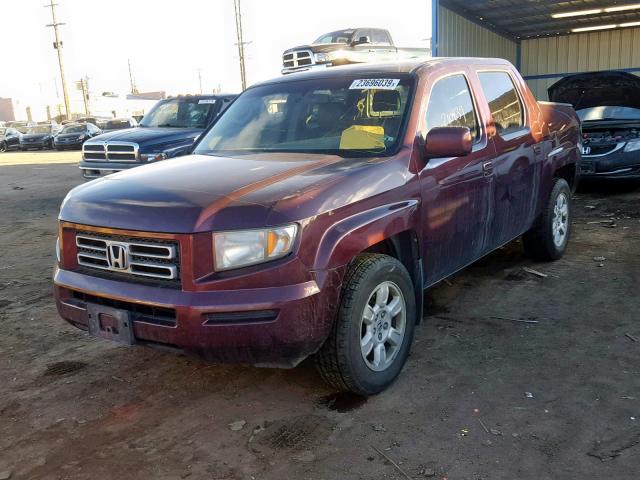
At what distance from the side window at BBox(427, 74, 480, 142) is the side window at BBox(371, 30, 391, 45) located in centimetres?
1237

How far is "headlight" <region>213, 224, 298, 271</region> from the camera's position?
9.60 ft

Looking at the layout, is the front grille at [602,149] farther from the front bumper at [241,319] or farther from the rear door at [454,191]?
the front bumper at [241,319]

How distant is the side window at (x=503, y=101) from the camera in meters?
4.72

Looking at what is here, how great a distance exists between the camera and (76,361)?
4137 millimetres

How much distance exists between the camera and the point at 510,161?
473 centimetres

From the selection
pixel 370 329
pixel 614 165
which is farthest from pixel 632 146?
pixel 370 329

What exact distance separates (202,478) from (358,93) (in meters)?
2.52

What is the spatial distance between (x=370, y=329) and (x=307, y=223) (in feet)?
2.60

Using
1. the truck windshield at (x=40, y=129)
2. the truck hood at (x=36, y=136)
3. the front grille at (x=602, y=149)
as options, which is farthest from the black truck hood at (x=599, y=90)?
the truck windshield at (x=40, y=129)

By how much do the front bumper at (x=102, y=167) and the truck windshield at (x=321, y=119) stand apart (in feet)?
19.9

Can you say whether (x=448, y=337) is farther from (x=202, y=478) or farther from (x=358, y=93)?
(x=202, y=478)

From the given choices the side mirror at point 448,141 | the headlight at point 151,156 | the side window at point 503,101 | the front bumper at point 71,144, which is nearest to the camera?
the side mirror at point 448,141

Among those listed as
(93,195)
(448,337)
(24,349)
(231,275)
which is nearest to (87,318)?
(93,195)

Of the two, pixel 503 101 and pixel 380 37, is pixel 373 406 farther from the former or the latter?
pixel 380 37
